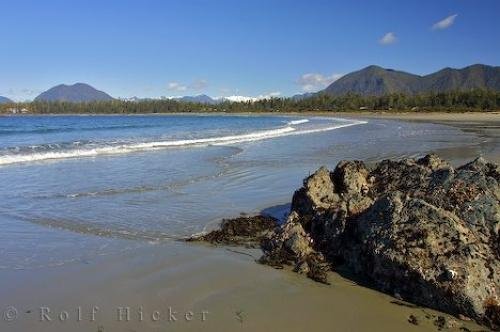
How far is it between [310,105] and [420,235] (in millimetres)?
148851

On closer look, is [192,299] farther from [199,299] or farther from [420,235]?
[420,235]

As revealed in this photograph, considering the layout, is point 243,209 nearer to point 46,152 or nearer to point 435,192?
point 435,192

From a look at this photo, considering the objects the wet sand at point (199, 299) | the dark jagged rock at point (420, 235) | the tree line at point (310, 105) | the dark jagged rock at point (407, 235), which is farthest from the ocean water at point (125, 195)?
the tree line at point (310, 105)

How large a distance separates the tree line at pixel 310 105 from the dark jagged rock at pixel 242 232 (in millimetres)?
94565

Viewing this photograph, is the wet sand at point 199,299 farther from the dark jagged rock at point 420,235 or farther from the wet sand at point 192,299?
the dark jagged rock at point 420,235

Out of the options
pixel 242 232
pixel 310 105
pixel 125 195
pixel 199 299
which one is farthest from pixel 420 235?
pixel 310 105

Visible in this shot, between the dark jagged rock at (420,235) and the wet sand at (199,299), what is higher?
the dark jagged rock at (420,235)

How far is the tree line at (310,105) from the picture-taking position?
333ft

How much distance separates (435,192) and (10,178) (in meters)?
13.2

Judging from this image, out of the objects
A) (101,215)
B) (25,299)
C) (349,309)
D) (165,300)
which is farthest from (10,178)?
(349,309)

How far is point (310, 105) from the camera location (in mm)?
152000

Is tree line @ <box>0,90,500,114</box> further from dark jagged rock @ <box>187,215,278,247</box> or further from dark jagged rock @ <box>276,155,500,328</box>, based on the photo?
dark jagged rock @ <box>276,155,500,328</box>

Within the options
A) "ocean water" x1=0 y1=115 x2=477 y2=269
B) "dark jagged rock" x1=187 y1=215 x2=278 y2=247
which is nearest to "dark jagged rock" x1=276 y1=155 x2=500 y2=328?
"dark jagged rock" x1=187 y1=215 x2=278 y2=247

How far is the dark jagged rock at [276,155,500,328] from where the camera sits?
5.09 metres
